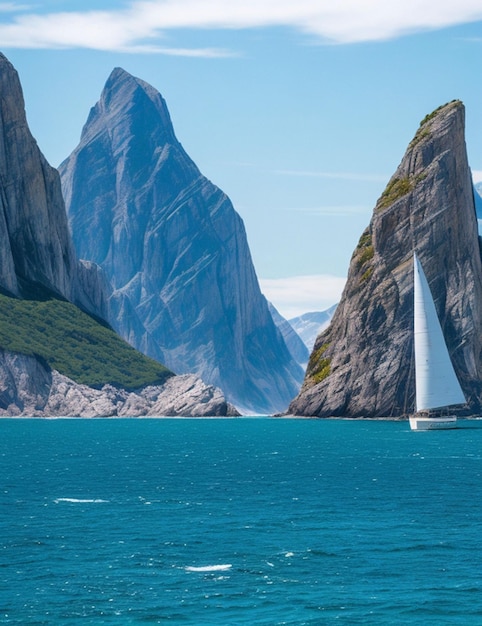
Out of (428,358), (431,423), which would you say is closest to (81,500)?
(428,358)

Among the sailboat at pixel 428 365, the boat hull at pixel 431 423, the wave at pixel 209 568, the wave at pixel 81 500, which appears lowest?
the wave at pixel 209 568

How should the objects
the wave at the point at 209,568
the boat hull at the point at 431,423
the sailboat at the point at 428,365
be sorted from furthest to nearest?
the boat hull at the point at 431,423 < the sailboat at the point at 428,365 < the wave at the point at 209,568

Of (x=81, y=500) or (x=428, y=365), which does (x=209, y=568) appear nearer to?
(x=81, y=500)

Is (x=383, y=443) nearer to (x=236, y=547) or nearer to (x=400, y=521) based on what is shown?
(x=400, y=521)

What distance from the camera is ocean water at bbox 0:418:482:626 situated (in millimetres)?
54312

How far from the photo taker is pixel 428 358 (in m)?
191

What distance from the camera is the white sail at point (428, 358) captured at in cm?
19138

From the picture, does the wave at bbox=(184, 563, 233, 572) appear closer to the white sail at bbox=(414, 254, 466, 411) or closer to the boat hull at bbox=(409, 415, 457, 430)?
the white sail at bbox=(414, 254, 466, 411)

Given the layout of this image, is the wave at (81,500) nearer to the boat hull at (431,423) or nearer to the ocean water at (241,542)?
the ocean water at (241,542)

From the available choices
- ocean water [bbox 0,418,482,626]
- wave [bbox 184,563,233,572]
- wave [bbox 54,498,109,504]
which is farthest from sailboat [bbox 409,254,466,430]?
wave [bbox 184,563,233,572]

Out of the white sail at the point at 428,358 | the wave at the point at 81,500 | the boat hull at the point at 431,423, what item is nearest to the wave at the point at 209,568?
the wave at the point at 81,500

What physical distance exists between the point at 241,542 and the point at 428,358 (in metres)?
124

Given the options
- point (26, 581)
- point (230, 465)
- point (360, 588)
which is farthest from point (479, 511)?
point (230, 465)

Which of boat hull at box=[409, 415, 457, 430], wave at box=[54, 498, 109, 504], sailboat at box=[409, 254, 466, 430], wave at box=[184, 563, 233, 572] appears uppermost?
sailboat at box=[409, 254, 466, 430]
